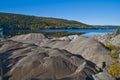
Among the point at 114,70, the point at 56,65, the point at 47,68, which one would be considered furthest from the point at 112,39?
the point at 47,68

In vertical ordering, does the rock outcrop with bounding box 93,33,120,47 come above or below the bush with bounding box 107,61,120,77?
below

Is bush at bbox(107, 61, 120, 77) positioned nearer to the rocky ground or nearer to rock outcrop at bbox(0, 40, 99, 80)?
the rocky ground

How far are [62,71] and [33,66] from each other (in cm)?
534

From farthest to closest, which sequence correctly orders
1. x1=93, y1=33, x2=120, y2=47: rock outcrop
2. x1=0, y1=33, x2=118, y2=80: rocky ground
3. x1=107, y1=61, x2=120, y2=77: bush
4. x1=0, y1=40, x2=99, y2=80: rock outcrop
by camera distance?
1. x1=93, y1=33, x2=120, y2=47: rock outcrop
2. x1=107, y1=61, x2=120, y2=77: bush
3. x1=0, y1=40, x2=99, y2=80: rock outcrop
4. x1=0, y1=33, x2=118, y2=80: rocky ground

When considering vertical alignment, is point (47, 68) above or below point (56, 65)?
below

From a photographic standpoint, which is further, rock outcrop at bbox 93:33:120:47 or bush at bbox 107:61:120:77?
rock outcrop at bbox 93:33:120:47

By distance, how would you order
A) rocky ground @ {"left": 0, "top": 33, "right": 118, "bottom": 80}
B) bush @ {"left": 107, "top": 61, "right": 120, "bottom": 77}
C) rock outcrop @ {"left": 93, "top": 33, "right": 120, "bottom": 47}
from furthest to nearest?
rock outcrop @ {"left": 93, "top": 33, "right": 120, "bottom": 47}, bush @ {"left": 107, "top": 61, "right": 120, "bottom": 77}, rocky ground @ {"left": 0, "top": 33, "right": 118, "bottom": 80}

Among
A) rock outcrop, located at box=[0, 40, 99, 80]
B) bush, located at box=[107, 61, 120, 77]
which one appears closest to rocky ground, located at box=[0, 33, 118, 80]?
rock outcrop, located at box=[0, 40, 99, 80]

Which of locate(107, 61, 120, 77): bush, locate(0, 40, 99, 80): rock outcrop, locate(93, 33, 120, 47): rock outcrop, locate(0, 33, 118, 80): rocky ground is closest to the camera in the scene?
locate(0, 33, 118, 80): rocky ground

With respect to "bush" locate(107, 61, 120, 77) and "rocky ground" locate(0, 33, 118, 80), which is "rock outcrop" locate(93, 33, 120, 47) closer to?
"rocky ground" locate(0, 33, 118, 80)

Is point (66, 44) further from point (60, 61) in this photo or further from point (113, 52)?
point (60, 61)

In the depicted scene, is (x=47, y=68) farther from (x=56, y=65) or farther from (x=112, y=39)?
(x=112, y=39)

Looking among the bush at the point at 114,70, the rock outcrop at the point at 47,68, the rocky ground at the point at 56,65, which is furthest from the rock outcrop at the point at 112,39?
the rock outcrop at the point at 47,68

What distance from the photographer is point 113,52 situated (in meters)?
60.7
